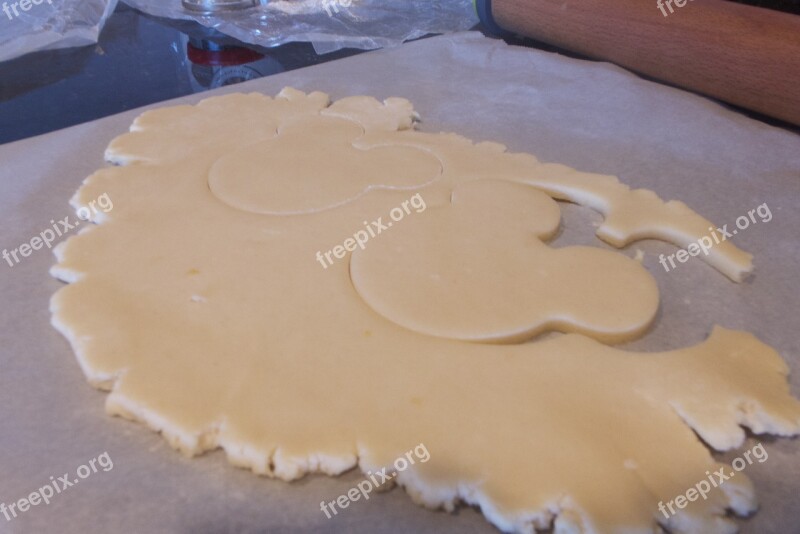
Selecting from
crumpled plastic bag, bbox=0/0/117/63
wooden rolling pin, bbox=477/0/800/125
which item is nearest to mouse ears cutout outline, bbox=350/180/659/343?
wooden rolling pin, bbox=477/0/800/125

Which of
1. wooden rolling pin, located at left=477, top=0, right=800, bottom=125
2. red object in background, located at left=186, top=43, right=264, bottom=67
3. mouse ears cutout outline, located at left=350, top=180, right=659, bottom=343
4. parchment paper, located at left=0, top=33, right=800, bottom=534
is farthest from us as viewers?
red object in background, located at left=186, top=43, right=264, bottom=67

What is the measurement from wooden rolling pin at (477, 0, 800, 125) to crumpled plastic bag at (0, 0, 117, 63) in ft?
4.62

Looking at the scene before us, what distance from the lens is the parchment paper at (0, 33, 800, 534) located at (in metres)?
0.70

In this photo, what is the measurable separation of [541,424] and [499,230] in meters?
0.38

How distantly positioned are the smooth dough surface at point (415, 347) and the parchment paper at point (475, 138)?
0.12 feet

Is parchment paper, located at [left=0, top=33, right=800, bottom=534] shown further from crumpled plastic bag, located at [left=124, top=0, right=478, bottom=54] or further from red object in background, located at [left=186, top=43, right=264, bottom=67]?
red object in background, located at [left=186, top=43, right=264, bottom=67]

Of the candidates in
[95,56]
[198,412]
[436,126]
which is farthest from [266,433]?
[95,56]

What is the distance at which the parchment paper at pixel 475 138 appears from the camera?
0.70 m

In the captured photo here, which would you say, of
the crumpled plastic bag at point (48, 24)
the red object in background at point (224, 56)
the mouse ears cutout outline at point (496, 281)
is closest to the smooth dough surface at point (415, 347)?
the mouse ears cutout outline at point (496, 281)

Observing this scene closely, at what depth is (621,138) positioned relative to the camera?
1411 mm

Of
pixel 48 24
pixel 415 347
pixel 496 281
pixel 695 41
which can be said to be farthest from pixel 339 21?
pixel 415 347

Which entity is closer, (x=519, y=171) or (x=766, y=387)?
(x=766, y=387)

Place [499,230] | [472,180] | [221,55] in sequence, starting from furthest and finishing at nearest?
1. [221,55]
2. [472,180]
3. [499,230]

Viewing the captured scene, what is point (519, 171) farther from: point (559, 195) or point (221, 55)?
point (221, 55)
